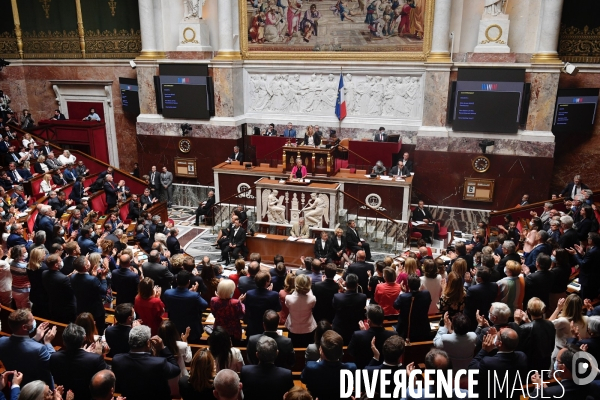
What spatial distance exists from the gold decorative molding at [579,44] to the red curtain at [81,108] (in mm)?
14533

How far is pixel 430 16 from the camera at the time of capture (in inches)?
533

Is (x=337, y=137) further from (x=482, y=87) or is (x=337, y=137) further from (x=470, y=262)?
(x=470, y=262)

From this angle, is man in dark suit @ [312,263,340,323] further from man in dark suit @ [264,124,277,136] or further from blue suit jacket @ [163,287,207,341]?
man in dark suit @ [264,124,277,136]

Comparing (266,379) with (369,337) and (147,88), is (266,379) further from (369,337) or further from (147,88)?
(147,88)

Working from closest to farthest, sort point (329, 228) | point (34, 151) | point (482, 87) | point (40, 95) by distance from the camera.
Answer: point (329, 228)
point (482, 87)
point (34, 151)
point (40, 95)

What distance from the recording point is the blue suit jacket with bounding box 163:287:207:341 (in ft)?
17.0

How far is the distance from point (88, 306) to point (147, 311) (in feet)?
3.08

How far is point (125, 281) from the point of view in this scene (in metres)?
5.88

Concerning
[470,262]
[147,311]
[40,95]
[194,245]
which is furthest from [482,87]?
[40,95]

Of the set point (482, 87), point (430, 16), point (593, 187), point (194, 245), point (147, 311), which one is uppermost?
point (430, 16)

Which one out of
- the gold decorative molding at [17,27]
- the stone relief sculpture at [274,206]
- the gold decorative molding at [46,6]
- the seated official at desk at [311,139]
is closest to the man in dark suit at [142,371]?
the stone relief sculpture at [274,206]

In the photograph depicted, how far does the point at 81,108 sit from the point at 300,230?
34.5ft

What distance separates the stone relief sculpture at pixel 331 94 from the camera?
47.1ft

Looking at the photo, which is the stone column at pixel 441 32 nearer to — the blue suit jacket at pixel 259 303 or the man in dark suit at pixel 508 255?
the man in dark suit at pixel 508 255
